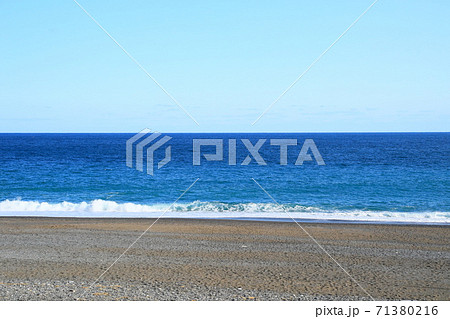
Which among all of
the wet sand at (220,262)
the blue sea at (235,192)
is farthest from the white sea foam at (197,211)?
the wet sand at (220,262)

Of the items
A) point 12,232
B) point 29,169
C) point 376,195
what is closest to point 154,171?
point 29,169

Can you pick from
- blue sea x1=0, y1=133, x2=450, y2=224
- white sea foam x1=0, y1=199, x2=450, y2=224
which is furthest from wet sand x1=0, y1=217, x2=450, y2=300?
blue sea x1=0, y1=133, x2=450, y2=224

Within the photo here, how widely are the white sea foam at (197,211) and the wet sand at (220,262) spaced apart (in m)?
4.12

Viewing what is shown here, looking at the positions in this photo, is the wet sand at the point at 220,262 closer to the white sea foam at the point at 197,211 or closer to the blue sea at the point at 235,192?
the white sea foam at the point at 197,211

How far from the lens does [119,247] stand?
1068cm

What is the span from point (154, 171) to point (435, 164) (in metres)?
28.1

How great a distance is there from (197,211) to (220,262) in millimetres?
11299

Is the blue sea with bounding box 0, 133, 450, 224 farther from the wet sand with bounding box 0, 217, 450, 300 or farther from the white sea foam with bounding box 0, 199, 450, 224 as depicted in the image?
the wet sand with bounding box 0, 217, 450, 300

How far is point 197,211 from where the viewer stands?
20.4 m

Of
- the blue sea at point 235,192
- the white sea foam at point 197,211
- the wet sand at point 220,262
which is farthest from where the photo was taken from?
the blue sea at point 235,192

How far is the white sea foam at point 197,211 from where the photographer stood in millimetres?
18453

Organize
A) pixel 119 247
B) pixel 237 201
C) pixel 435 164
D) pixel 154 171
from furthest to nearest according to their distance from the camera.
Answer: pixel 435 164
pixel 154 171
pixel 237 201
pixel 119 247

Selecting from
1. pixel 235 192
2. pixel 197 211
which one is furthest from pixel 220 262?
pixel 235 192

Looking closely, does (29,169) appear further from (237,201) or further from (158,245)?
(158,245)
